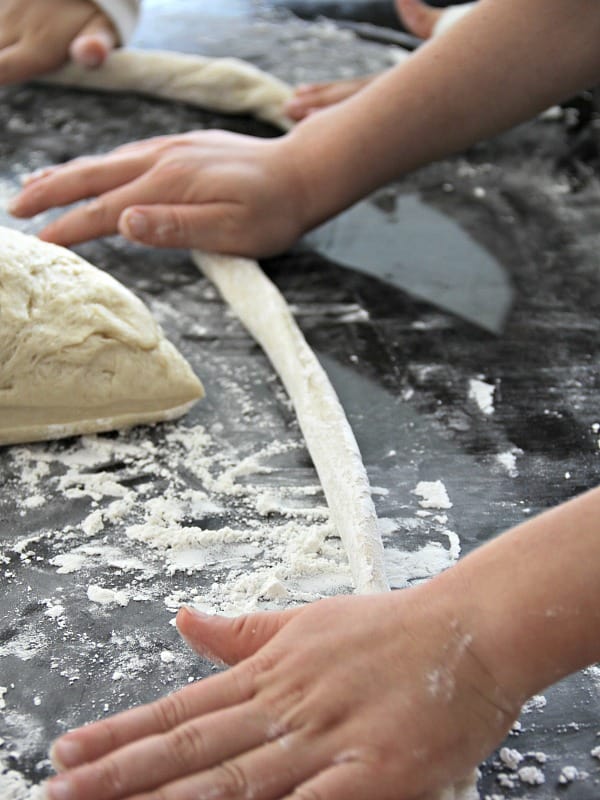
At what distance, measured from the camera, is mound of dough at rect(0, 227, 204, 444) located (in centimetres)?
117

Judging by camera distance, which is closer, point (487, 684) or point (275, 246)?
point (487, 684)

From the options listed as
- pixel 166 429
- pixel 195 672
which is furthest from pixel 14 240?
pixel 195 672

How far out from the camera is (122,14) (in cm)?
212

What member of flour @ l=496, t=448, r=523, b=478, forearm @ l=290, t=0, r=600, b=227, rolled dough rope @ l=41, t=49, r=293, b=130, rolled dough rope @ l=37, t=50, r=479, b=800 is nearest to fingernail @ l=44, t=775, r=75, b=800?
rolled dough rope @ l=37, t=50, r=479, b=800

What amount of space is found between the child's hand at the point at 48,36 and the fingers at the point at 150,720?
1665 millimetres

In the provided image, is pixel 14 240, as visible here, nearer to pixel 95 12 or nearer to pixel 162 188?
pixel 162 188

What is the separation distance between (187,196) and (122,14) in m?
0.84

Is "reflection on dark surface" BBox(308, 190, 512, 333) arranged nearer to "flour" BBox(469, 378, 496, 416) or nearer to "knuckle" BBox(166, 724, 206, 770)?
"flour" BBox(469, 378, 496, 416)

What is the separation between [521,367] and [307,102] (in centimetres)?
90

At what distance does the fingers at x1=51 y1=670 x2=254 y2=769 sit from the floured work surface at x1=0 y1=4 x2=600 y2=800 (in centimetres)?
14

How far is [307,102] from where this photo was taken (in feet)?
6.44

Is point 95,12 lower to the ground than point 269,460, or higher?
higher

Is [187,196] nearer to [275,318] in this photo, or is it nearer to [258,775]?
[275,318]

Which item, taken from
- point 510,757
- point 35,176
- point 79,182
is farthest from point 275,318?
point 510,757
